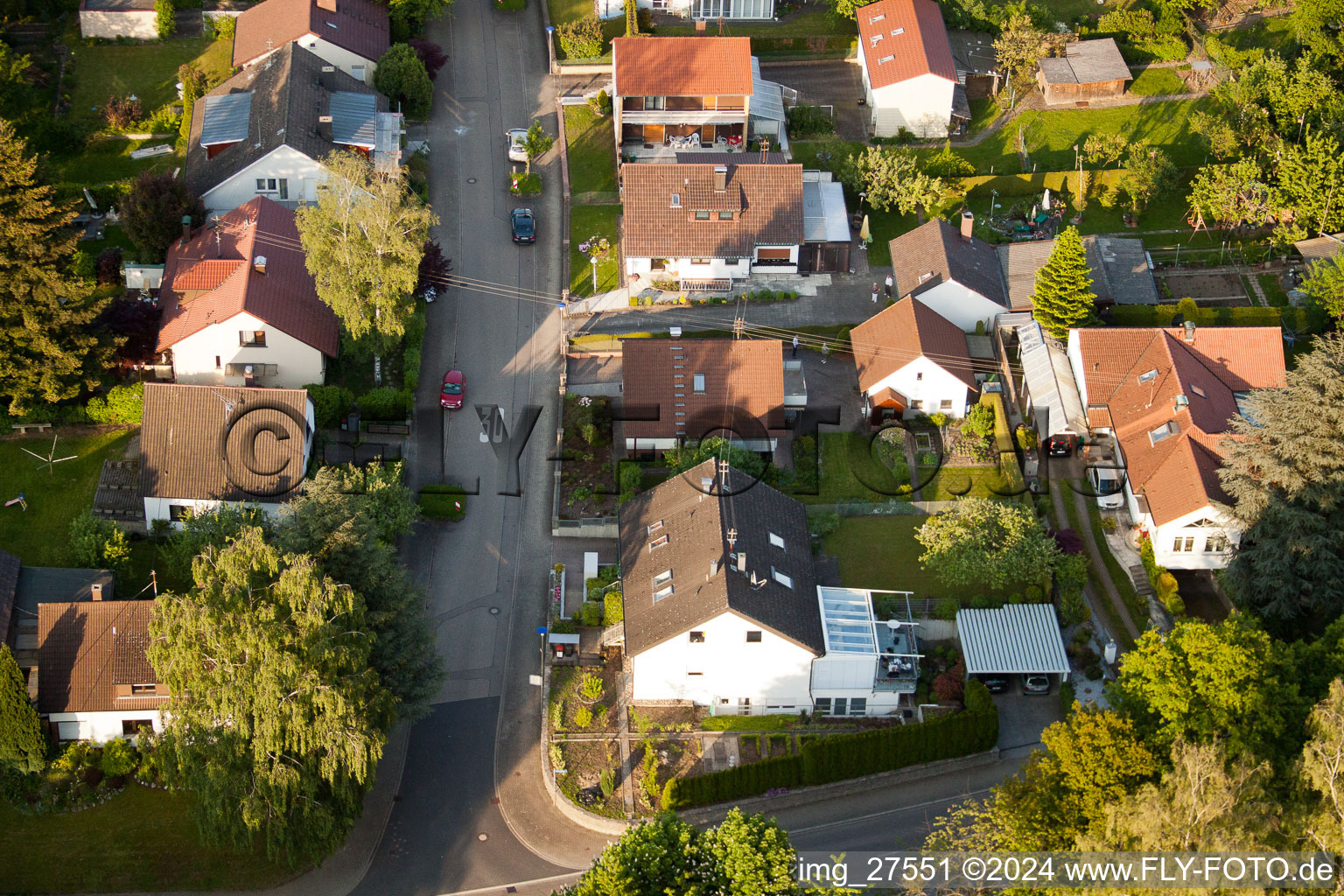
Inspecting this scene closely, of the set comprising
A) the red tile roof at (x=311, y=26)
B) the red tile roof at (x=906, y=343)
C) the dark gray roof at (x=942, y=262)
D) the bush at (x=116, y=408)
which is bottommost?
the bush at (x=116, y=408)

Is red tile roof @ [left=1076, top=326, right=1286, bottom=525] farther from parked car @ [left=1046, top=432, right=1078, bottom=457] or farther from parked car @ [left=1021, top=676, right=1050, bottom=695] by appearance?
parked car @ [left=1021, top=676, right=1050, bottom=695]

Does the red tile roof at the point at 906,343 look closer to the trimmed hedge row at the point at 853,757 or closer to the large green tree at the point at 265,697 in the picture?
the trimmed hedge row at the point at 853,757

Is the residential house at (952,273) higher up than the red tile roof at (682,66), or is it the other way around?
the red tile roof at (682,66)

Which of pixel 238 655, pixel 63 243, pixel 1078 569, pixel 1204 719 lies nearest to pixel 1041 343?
pixel 1078 569

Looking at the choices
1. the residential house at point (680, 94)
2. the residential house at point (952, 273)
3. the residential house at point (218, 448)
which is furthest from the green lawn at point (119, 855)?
the residential house at point (680, 94)

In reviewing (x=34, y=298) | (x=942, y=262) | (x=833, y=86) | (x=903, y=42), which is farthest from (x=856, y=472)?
(x=34, y=298)

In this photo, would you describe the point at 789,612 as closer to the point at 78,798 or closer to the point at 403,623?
the point at 403,623

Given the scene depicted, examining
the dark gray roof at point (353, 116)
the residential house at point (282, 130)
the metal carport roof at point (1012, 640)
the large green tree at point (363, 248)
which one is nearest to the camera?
the metal carport roof at point (1012, 640)
